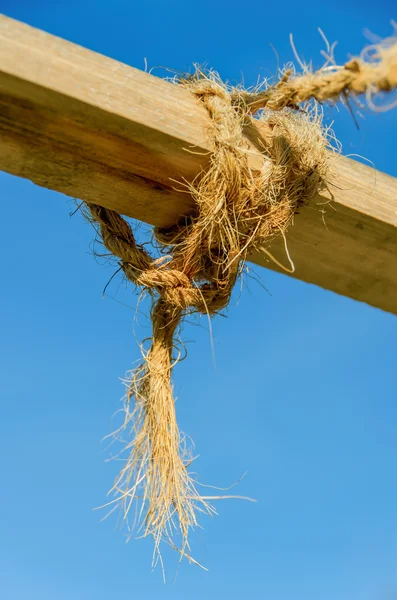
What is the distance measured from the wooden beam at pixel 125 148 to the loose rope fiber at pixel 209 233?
1.6 inches

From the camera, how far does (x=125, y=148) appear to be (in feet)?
3.97

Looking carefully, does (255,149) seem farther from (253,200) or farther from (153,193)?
(153,193)

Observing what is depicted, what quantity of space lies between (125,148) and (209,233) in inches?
8.3

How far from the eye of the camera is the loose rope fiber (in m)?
1.30

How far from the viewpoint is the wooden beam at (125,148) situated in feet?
3.64

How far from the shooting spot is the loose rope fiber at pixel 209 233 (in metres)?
1.30

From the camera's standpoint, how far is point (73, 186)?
1.29 metres

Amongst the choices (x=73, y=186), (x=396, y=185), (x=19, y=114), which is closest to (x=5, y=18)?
(x=19, y=114)

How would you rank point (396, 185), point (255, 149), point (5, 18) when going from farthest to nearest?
point (396, 185) < point (255, 149) < point (5, 18)

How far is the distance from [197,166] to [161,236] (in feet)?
0.65

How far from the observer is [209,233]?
4.31 ft

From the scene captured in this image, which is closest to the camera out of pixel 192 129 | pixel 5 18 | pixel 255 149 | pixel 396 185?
pixel 5 18

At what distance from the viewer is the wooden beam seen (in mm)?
1110

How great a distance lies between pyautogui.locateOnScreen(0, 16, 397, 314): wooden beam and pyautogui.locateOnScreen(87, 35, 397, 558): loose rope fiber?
40mm
